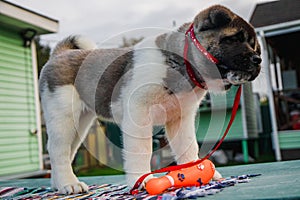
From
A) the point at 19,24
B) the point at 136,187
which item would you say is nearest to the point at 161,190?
the point at 136,187

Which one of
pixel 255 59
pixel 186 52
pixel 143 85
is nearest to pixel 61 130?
pixel 143 85

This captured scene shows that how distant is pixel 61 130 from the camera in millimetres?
2568

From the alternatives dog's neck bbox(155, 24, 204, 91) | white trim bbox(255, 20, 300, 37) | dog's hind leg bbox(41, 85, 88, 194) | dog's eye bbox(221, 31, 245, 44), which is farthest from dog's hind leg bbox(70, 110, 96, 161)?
white trim bbox(255, 20, 300, 37)

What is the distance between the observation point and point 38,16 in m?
6.91

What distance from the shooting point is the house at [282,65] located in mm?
8820

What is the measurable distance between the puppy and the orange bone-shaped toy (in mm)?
178

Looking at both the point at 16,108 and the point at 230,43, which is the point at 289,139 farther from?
the point at 230,43

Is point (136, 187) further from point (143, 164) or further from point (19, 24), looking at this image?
point (19, 24)

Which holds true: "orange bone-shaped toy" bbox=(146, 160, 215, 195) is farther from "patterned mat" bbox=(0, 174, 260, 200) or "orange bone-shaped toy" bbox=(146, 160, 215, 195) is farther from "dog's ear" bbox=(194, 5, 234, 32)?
"dog's ear" bbox=(194, 5, 234, 32)

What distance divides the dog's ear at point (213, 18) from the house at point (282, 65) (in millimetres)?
5515

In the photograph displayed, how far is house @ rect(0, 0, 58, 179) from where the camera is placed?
21.8 ft

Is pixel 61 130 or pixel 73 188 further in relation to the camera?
pixel 61 130

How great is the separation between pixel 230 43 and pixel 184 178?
2.48 ft

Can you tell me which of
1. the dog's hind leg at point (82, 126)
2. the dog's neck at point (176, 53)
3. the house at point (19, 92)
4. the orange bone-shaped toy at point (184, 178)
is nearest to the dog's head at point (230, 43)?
the dog's neck at point (176, 53)
